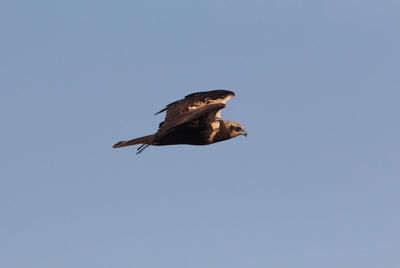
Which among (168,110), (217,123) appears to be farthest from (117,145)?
(217,123)

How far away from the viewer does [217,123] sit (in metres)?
18.4

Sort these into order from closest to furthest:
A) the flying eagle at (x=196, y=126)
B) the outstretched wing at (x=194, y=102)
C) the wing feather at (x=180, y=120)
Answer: the wing feather at (x=180, y=120), the flying eagle at (x=196, y=126), the outstretched wing at (x=194, y=102)

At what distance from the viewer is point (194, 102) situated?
61.3ft

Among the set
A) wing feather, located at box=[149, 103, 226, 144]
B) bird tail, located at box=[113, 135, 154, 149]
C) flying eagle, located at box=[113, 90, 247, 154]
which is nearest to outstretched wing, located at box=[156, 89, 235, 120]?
flying eagle, located at box=[113, 90, 247, 154]

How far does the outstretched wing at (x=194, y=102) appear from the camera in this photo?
1789 cm

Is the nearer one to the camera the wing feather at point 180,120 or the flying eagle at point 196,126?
the wing feather at point 180,120

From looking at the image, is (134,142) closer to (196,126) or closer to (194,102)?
(196,126)

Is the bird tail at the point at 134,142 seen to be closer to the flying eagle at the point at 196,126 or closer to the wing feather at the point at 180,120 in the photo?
the flying eagle at the point at 196,126

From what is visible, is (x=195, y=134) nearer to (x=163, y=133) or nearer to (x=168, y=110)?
(x=168, y=110)

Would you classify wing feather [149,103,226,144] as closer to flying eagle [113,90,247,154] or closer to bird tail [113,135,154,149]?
flying eagle [113,90,247,154]

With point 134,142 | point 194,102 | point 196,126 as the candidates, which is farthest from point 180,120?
point 194,102

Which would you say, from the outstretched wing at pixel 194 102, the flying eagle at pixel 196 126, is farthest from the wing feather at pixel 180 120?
the outstretched wing at pixel 194 102

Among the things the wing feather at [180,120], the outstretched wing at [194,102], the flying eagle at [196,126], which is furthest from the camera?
the outstretched wing at [194,102]

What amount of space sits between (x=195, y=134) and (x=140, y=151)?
3385 millimetres
